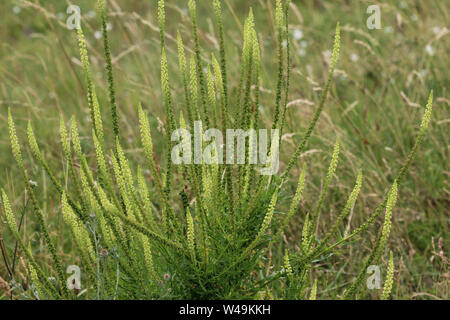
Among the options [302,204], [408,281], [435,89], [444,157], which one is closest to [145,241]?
[302,204]

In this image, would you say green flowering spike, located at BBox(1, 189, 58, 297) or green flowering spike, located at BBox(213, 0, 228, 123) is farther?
green flowering spike, located at BBox(213, 0, 228, 123)

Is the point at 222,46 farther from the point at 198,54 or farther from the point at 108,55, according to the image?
the point at 108,55

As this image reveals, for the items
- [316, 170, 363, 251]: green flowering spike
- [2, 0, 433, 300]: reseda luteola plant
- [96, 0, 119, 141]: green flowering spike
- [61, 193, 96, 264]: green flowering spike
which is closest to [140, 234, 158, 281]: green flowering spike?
[2, 0, 433, 300]: reseda luteola plant

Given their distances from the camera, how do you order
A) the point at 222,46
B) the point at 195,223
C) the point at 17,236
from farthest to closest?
1. the point at 195,223
2. the point at 222,46
3. the point at 17,236

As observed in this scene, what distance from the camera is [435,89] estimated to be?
285cm

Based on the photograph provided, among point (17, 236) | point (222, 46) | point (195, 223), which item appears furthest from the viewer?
point (195, 223)

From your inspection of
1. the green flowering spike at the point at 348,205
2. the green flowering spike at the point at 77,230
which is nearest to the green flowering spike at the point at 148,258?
the green flowering spike at the point at 77,230

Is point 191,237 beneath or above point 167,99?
beneath

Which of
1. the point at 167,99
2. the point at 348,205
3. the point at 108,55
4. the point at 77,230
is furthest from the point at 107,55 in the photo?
the point at 348,205

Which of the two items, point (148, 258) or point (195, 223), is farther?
point (195, 223)

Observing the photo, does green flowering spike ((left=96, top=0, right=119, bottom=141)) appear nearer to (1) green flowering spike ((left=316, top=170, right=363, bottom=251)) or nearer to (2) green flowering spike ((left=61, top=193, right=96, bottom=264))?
(2) green flowering spike ((left=61, top=193, right=96, bottom=264))

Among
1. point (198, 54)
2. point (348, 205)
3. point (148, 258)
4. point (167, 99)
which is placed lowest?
point (148, 258)

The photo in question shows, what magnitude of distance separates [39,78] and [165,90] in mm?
3323
